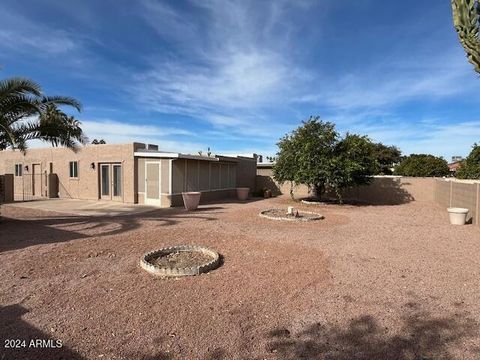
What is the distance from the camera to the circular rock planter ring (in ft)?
16.9

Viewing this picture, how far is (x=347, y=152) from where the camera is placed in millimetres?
15562

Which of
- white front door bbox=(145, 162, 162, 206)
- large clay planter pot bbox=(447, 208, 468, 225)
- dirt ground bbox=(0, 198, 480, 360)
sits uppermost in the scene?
white front door bbox=(145, 162, 162, 206)

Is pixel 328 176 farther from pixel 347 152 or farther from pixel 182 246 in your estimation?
pixel 182 246

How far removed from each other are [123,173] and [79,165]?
12.3 ft

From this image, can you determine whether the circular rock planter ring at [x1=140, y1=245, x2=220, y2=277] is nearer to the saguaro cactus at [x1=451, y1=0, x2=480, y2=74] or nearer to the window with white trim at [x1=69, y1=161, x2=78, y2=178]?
the saguaro cactus at [x1=451, y1=0, x2=480, y2=74]

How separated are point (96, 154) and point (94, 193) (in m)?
2.10

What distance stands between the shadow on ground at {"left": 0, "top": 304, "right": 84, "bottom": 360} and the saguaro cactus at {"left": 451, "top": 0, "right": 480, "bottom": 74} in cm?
861

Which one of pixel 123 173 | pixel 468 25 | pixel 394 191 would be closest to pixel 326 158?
pixel 394 191

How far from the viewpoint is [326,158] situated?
50.7 ft

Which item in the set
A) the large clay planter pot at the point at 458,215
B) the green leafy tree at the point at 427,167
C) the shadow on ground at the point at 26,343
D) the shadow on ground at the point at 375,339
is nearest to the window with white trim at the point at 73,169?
the shadow on ground at the point at 26,343

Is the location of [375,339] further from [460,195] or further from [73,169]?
[73,169]

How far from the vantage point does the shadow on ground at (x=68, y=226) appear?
7.55 metres

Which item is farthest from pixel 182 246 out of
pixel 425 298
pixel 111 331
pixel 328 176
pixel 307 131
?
pixel 307 131

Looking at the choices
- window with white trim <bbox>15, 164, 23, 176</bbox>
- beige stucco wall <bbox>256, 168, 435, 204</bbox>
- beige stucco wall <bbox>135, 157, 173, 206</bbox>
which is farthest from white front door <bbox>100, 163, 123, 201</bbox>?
beige stucco wall <bbox>256, 168, 435, 204</bbox>
